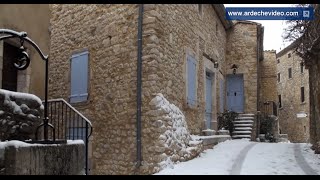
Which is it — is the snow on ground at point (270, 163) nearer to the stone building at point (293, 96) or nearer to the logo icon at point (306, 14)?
the logo icon at point (306, 14)

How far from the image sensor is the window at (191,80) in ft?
31.7

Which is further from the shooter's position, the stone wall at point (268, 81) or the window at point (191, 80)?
the stone wall at point (268, 81)

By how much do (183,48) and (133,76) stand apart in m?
1.88

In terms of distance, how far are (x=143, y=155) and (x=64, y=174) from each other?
2781 millimetres

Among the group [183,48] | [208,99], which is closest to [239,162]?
[183,48]

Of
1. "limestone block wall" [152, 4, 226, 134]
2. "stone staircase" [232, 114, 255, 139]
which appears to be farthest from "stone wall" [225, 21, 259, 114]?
"limestone block wall" [152, 4, 226, 134]

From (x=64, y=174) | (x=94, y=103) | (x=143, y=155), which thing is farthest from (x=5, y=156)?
(x=94, y=103)

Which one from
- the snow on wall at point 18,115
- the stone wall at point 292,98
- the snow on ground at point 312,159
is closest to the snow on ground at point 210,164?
the snow on ground at point 312,159

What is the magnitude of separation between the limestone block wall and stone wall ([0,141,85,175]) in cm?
288

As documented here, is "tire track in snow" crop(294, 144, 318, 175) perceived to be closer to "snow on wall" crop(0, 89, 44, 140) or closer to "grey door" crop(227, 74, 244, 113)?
→ "snow on wall" crop(0, 89, 44, 140)

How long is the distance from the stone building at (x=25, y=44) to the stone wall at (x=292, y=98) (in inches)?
808

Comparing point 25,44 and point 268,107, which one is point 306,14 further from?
point 268,107
